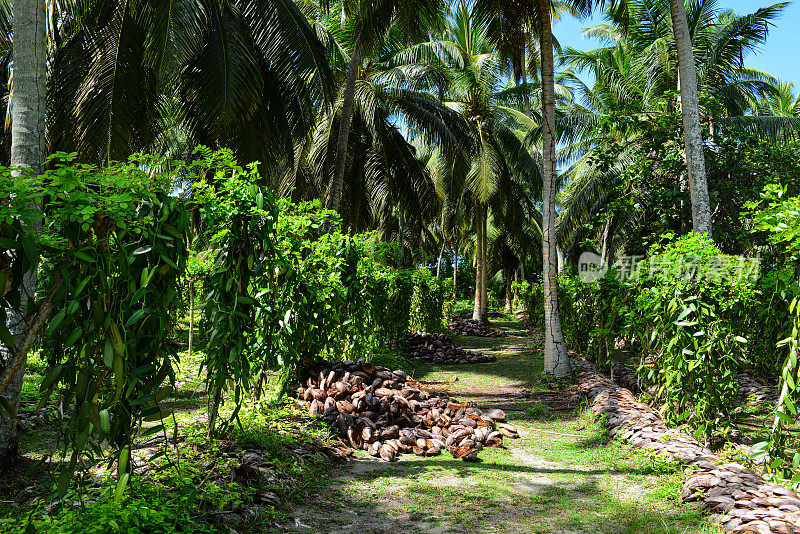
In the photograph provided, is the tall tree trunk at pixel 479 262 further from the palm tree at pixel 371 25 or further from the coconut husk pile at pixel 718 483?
the coconut husk pile at pixel 718 483

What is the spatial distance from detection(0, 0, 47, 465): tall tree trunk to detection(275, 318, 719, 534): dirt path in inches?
94.1

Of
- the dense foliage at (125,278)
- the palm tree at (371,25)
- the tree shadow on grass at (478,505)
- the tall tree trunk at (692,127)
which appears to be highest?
the palm tree at (371,25)

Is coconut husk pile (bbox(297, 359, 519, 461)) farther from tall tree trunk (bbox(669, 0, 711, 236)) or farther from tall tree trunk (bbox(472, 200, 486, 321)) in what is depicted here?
tall tree trunk (bbox(472, 200, 486, 321))

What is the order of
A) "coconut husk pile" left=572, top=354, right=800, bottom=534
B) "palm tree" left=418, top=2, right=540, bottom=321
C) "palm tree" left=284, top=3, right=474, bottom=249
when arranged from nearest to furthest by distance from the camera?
1. "coconut husk pile" left=572, top=354, right=800, bottom=534
2. "palm tree" left=284, top=3, right=474, bottom=249
3. "palm tree" left=418, top=2, right=540, bottom=321

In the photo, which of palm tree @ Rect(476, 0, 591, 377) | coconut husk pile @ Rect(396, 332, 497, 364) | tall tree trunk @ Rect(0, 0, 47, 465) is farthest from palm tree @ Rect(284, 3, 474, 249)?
tall tree trunk @ Rect(0, 0, 47, 465)

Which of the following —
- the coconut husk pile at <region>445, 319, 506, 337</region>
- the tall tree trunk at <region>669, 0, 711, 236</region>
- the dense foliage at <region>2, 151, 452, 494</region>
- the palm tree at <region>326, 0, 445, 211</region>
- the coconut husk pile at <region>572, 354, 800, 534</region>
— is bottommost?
the coconut husk pile at <region>572, 354, 800, 534</region>

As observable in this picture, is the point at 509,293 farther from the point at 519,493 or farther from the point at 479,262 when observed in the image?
the point at 519,493

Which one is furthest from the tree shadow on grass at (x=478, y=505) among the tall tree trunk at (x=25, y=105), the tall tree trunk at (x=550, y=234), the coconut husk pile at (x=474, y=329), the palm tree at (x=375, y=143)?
the coconut husk pile at (x=474, y=329)

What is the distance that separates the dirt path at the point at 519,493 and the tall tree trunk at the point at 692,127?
9.84ft

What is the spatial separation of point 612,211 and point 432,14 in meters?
4.78

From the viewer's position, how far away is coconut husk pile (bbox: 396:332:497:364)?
37.2ft

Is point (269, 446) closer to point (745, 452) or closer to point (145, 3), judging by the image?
point (745, 452)

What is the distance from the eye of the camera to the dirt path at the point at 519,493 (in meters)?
3.50

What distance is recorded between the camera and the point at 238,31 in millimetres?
8023
